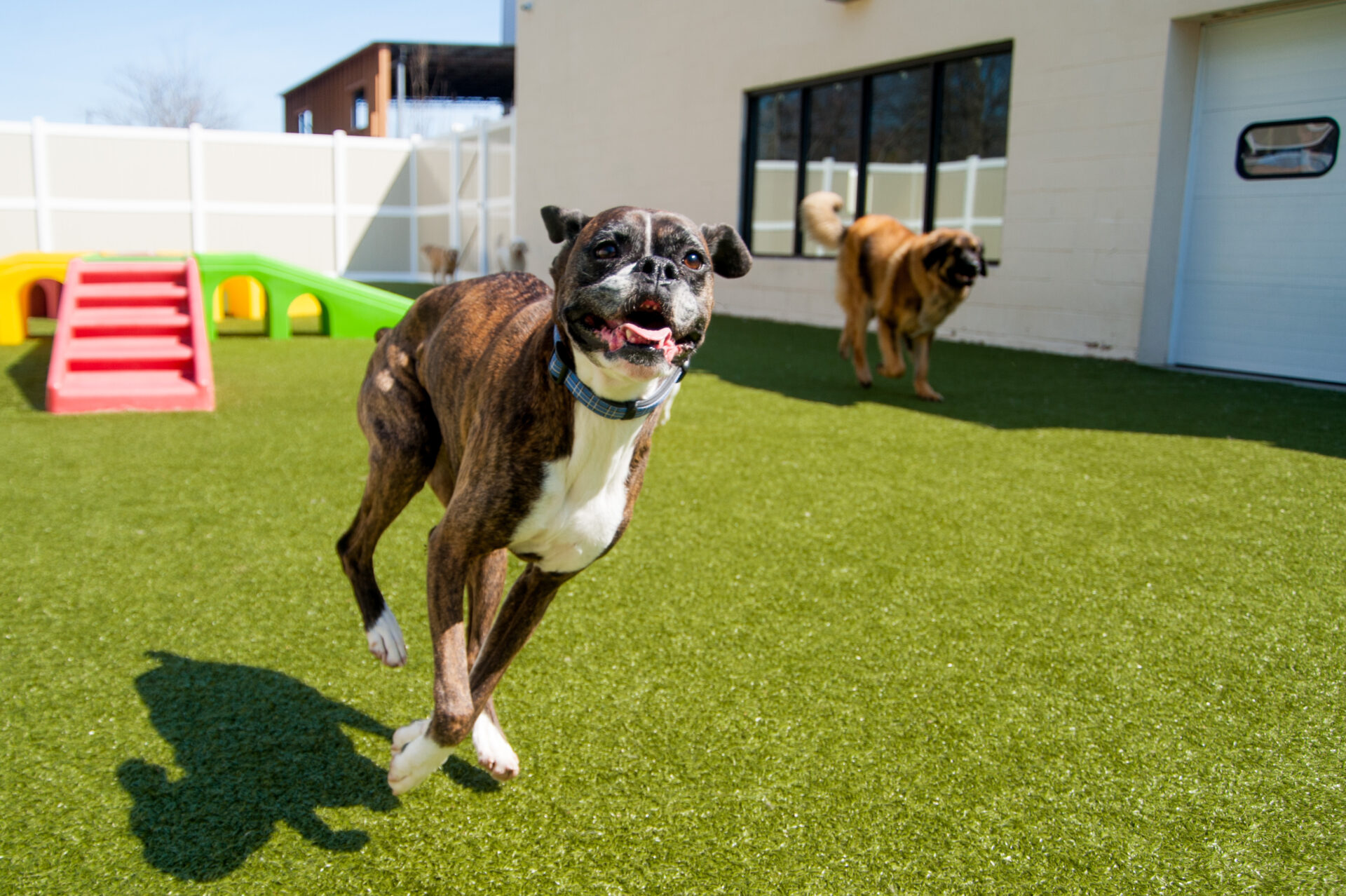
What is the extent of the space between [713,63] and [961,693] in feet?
42.0

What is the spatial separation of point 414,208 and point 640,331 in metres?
20.5

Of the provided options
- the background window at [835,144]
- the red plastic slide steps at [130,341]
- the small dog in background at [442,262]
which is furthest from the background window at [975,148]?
the small dog in background at [442,262]

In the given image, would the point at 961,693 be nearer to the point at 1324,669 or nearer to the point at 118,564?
the point at 1324,669

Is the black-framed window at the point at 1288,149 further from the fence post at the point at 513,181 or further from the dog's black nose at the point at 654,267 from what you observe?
the fence post at the point at 513,181

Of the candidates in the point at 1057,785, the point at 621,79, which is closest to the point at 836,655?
the point at 1057,785

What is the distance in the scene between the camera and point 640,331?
1.86m

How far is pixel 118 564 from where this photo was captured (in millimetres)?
3729

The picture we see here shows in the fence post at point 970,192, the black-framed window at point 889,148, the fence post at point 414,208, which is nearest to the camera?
the black-framed window at point 889,148

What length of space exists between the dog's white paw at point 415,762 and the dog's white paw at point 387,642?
0.51 m

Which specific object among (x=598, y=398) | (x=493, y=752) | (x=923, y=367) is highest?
(x=598, y=398)

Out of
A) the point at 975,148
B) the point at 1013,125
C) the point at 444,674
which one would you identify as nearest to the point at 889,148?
the point at 975,148

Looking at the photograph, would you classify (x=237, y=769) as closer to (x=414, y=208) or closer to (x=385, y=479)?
(x=385, y=479)

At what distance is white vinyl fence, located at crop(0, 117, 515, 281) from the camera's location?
17828 mm

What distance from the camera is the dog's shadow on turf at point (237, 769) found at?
2154 mm
